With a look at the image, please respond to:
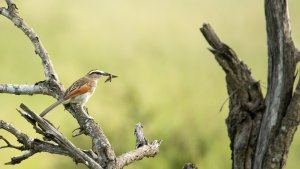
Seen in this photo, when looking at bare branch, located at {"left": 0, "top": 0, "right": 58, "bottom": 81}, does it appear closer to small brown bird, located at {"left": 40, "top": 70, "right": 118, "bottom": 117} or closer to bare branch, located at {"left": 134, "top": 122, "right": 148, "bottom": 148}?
small brown bird, located at {"left": 40, "top": 70, "right": 118, "bottom": 117}

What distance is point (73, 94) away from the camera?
4.21m

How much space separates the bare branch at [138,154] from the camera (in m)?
3.78

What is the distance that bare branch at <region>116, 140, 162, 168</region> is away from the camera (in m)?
3.78

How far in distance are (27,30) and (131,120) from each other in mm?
5697

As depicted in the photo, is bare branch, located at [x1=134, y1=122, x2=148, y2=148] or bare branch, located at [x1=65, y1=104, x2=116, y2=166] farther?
A: bare branch, located at [x1=134, y1=122, x2=148, y2=148]

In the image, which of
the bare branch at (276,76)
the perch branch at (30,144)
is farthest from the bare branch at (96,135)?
the bare branch at (276,76)

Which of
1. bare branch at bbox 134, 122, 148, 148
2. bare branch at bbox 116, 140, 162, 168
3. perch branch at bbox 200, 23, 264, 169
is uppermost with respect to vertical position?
bare branch at bbox 134, 122, 148, 148

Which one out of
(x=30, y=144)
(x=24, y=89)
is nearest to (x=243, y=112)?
(x=30, y=144)

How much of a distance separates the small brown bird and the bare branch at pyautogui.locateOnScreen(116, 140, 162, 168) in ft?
1.86

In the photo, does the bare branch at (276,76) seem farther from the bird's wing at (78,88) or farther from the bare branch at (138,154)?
the bird's wing at (78,88)

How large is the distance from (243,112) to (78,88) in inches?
52.0

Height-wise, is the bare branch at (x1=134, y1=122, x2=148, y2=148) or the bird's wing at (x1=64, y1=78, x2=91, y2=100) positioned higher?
the bird's wing at (x1=64, y1=78, x2=91, y2=100)

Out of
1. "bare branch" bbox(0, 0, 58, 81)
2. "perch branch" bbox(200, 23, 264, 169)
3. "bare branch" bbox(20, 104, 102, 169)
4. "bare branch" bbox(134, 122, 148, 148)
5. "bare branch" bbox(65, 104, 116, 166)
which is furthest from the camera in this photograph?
"bare branch" bbox(0, 0, 58, 81)

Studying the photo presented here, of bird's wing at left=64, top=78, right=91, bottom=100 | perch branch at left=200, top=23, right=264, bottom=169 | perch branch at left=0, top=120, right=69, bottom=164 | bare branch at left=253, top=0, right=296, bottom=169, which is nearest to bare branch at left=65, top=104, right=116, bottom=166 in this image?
bird's wing at left=64, top=78, right=91, bottom=100
